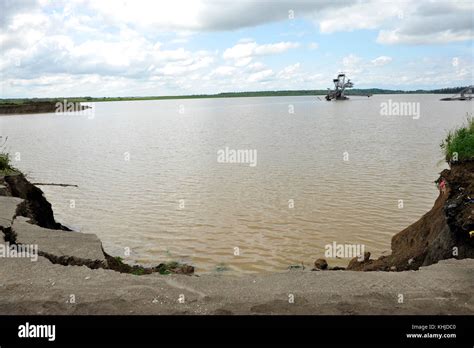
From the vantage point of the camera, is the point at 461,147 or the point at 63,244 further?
the point at 461,147

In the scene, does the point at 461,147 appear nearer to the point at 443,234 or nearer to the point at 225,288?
the point at 443,234

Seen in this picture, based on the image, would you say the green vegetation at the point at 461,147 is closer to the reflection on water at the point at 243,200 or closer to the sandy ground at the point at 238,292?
the reflection on water at the point at 243,200

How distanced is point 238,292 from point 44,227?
21.8 ft

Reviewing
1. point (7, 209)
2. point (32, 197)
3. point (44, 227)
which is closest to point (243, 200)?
point (32, 197)

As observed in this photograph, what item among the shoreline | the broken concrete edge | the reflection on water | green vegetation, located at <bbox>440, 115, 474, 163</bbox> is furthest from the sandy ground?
the reflection on water

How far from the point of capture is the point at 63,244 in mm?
6746

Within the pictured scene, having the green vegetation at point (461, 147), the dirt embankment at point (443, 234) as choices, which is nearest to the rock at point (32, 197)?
the dirt embankment at point (443, 234)

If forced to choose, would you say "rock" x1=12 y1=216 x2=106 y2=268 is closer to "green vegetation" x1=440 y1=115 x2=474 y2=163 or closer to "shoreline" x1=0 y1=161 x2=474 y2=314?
"shoreline" x1=0 y1=161 x2=474 y2=314

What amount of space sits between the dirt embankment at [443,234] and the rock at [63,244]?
513 centimetres

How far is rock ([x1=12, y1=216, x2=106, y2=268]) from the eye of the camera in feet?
20.4

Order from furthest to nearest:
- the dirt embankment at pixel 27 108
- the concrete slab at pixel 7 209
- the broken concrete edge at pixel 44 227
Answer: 1. the dirt embankment at pixel 27 108
2. the concrete slab at pixel 7 209
3. the broken concrete edge at pixel 44 227

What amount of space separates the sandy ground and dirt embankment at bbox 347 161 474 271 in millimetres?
797

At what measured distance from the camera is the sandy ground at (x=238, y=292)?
14.9 ft

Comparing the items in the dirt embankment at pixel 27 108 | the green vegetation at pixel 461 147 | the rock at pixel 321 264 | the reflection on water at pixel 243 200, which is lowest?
the rock at pixel 321 264
